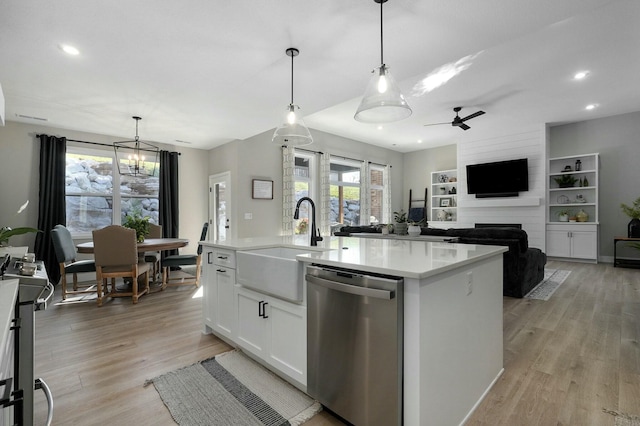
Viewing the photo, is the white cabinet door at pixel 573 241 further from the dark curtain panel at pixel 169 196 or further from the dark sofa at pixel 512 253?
the dark curtain panel at pixel 169 196

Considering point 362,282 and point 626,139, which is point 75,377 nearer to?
point 362,282

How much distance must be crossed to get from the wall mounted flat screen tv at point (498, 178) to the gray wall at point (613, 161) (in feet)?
4.15

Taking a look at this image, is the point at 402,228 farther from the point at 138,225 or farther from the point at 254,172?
the point at 138,225

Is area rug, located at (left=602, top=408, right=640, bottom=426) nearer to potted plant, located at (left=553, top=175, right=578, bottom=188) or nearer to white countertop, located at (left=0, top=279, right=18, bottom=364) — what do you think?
white countertop, located at (left=0, top=279, right=18, bottom=364)

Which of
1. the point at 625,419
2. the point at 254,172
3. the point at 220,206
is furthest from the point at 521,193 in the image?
the point at 220,206

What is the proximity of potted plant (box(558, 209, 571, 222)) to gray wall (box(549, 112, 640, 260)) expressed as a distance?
55 centimetres

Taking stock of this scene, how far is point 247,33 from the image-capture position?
2.51 m

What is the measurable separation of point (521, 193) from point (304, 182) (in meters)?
4.95

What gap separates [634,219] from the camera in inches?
224

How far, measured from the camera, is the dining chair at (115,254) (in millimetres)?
3795

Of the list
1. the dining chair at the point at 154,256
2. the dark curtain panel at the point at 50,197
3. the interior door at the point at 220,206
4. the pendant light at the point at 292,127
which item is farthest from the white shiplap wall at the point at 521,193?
the dark curtain panel at the point at 50,197

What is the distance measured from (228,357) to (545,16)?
138 inches

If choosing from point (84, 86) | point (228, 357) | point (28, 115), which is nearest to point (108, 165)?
point (28, 115)

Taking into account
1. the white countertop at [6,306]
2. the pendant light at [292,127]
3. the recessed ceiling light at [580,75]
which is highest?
the recessed ceiling light at [580,75]
